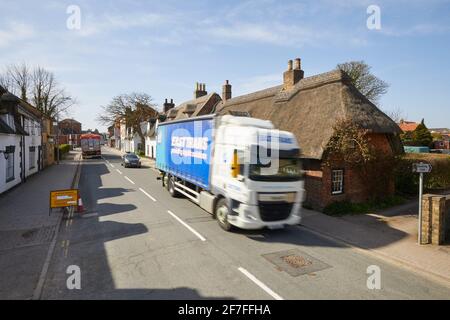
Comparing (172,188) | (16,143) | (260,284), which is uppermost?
(16,143)

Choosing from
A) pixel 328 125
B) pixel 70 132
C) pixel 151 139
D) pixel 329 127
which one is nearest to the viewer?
pixel 329 127

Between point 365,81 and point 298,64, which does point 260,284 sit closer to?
point 298,64

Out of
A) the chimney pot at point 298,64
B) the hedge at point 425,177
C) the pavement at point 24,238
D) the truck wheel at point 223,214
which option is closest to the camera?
the pavement at point 24,238

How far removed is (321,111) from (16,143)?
1917 centimetres

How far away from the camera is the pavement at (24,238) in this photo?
6.50 m

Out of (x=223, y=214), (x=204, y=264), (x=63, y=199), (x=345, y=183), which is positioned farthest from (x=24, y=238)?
(x=345, y=183)

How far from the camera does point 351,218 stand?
12.6 meters

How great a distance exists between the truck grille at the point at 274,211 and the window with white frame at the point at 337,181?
5.19 metres

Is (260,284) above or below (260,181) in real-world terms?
below

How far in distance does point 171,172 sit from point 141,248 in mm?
7540

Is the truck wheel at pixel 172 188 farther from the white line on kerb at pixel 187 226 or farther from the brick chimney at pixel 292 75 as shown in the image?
the brick chimney at pixel 292 75

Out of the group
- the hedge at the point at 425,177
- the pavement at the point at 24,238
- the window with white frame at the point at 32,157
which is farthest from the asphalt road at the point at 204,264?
the window with white frame at the point at 32,157

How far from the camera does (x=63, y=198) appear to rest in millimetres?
11930
